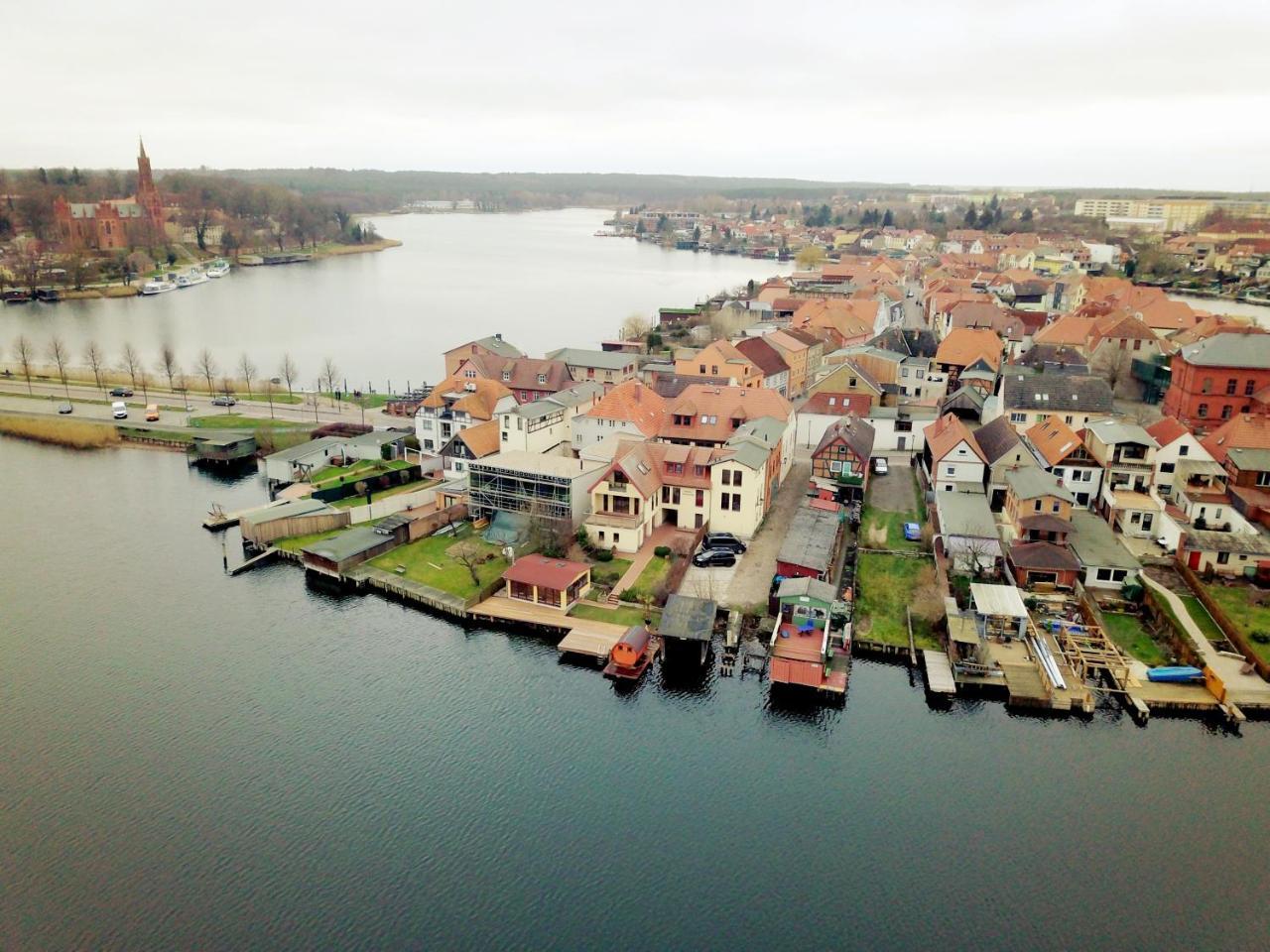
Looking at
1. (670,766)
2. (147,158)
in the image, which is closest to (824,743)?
(670,766)

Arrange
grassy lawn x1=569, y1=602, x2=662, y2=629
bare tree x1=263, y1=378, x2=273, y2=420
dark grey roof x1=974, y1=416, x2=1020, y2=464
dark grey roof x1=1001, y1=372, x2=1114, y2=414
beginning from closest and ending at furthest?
grassy lawn x1=569, y1=602, x2=662, y2=629 < dark grey roof x1=974, y1=416, x2=1020, y2=464 < dark grey roof x1=1001, y1=372, x2=1114, y2=414 < bare tree x1=263, y1=378, x2=273, y2=420

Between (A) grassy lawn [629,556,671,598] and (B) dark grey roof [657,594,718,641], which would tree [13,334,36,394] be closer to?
(A) grassy lawn [629,556,671,598]

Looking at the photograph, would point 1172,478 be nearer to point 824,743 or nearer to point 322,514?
point 824,743

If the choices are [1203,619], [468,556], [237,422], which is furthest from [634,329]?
[1203,619]

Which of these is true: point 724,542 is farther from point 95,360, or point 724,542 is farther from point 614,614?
point 95,360

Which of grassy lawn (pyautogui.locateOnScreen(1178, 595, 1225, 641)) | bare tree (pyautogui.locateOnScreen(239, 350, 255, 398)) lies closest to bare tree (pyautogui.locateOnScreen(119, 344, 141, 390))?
bare tree (pyautogui.locateOnScreen(239, 350, 255, 398))

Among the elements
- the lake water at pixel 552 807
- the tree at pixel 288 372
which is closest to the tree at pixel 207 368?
the tree at pixel 288 372
